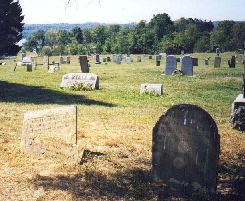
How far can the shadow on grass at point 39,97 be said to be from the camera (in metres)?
16.2

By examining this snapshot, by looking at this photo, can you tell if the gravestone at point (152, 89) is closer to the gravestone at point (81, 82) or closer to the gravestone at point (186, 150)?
→ the gravestone at point (81, 82)

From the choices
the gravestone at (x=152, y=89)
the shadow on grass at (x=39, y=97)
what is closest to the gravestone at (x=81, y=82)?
the shadow on grass at (x=39, y=97)

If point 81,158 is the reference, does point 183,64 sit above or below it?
above

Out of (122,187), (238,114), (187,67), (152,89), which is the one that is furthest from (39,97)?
(187,67)

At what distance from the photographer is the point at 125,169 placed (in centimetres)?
757

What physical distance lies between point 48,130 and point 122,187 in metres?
2.53

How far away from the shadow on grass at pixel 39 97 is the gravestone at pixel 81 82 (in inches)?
45.3

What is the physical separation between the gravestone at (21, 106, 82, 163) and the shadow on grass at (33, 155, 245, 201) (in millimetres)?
1188

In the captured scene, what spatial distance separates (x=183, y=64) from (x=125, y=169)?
21663 millimetres

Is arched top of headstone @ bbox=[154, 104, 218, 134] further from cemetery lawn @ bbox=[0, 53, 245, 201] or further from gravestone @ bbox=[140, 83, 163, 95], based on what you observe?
gravestone @ bbox=[140, 83, 163, 95]

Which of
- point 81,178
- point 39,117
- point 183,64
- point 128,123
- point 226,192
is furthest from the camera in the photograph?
point 183,64

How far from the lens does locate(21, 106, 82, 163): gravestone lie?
8258 mm

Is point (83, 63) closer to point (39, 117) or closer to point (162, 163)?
point (39, 117)

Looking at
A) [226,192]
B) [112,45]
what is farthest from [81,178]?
[112,45]
